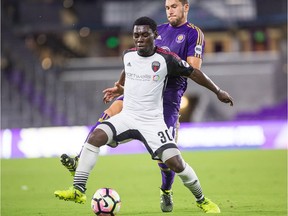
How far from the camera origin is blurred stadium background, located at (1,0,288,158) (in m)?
26.4

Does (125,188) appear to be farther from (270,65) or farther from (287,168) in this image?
(270,65)

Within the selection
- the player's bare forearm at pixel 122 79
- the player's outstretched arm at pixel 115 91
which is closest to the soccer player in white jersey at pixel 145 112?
the player's bare forearm at pixel 122 79

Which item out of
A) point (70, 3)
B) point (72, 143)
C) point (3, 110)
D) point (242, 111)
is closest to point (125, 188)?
point (72, 143)

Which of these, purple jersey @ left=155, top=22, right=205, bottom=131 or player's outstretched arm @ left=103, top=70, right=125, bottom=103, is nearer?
purple jersey @ left=155, top=22, right=205, bottom=131

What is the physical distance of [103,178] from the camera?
14.7 metres

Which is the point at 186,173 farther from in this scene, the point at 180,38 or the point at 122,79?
the point at 180,38

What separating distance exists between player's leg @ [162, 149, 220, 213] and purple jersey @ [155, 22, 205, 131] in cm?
87

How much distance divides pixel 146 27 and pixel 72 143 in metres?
14.6

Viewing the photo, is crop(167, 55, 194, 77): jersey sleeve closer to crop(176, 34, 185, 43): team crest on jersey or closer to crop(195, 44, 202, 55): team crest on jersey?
crop(195, 44, 202, 55): team crest on jersey

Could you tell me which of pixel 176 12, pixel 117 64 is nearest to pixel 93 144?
pixel 176 12

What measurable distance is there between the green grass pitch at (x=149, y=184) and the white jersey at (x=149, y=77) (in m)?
1.44

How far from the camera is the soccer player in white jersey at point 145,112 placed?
8.10 meters

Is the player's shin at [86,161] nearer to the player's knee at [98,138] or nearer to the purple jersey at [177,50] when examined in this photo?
the player's knee at [98,138]

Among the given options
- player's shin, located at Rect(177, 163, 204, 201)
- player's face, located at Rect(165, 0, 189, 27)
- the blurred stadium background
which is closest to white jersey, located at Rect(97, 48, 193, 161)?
player's shin, located at Rect(177, 163, 204, 201)
